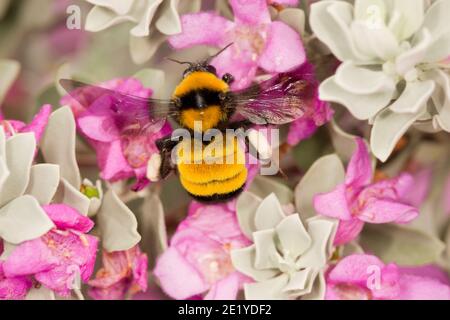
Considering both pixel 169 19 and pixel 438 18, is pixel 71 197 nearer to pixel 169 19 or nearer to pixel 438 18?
pixel 169 19

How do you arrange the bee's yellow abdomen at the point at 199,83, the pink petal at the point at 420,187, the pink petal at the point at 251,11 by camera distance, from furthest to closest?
the pink petal at the point at 420,187 → the pink petal at the point at 251,11 → the bee's yellow abdomen at the point at 199,83

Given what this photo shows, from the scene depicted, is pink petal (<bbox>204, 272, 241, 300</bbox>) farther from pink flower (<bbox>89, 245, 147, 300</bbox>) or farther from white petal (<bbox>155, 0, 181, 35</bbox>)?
white petal (<bbox>155, 0, 181, 35</bbox>)

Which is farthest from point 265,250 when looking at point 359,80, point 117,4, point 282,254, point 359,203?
point 117,4

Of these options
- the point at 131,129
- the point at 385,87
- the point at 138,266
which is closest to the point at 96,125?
the point at 131,129

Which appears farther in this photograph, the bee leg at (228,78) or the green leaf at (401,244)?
the green leaf at (401,244)

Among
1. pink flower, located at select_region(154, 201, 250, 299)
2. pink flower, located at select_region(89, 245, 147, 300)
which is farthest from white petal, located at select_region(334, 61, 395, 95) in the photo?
pink flower, located at select_region(89, 245, 147, 300)

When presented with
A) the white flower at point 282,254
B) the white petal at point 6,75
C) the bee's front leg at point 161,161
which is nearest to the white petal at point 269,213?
the white flower at point 282,254

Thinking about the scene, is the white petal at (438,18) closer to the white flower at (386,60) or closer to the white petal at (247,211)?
the white flower at (386,60)
